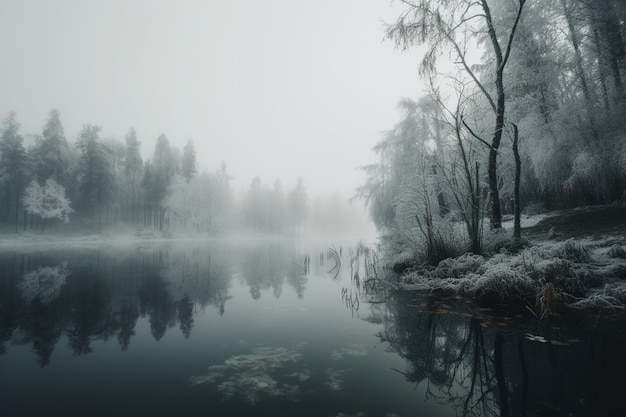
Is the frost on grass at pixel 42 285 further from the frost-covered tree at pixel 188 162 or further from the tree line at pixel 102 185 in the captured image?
the frost-covered tree at pixel 188 162

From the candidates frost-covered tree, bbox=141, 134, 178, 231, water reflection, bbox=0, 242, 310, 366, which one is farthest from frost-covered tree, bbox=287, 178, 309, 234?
water reflection, bbox=0, 242, 310, 366

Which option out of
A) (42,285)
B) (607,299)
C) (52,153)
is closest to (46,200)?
(52,153)

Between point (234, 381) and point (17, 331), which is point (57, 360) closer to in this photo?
point (17, 331)

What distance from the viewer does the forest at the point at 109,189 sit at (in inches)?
1313

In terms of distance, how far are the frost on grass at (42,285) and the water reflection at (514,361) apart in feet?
23.5

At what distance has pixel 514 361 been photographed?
295 cm

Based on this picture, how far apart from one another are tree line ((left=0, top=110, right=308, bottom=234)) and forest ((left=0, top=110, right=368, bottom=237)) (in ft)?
0.28

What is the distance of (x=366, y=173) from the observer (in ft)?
77.7

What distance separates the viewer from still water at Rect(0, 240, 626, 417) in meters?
Answer: 2.37

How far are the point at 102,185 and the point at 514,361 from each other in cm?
4259

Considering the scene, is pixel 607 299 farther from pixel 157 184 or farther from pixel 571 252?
pixel 157 184

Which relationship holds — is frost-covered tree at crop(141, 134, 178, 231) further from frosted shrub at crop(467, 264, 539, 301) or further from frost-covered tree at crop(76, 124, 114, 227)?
frosted shrub at crop(467, 264, 539, 301)

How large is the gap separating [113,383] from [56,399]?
0.42 metres

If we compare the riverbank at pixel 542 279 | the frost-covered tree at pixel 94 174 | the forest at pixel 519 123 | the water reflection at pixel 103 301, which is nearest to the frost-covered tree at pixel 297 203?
the frost-covered tree at pixel 94 174
